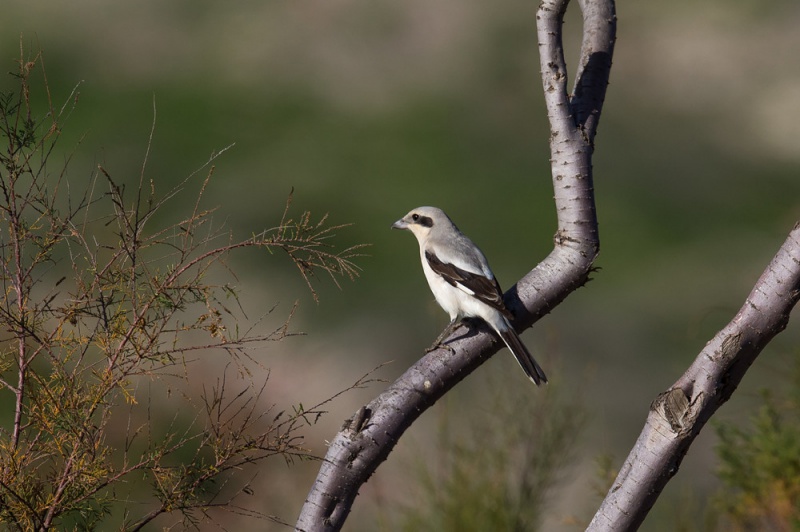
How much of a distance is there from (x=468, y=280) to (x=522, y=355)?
60 centimetres

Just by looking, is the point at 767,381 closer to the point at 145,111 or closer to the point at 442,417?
the point at 442,417

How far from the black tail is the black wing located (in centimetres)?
21

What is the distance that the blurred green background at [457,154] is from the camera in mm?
10344

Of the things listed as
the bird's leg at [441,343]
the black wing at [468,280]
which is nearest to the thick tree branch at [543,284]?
the bird's leg at [441,343]

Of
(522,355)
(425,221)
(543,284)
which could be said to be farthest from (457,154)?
(543,284)

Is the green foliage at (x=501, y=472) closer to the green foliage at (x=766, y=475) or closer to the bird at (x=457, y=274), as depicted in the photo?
the bird at (x=457, y=274)

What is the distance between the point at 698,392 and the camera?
278cm

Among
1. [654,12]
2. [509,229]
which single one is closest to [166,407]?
[509,229]

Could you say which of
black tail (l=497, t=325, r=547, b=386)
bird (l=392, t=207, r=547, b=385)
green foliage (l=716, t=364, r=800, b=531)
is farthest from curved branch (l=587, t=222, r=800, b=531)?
green foliage (l=716, t=364, r=800, b=531)

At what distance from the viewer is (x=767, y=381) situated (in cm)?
962

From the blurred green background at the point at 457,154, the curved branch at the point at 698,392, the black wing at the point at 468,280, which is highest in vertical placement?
the blurred green background at the point at 457,154

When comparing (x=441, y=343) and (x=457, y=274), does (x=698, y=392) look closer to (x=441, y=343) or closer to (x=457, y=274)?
(x=441, y=343)

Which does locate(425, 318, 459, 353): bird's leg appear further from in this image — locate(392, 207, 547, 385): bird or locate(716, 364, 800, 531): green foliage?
locate(716, 364, 800, 531): green foliage

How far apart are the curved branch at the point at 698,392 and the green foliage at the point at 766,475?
10.2ft
